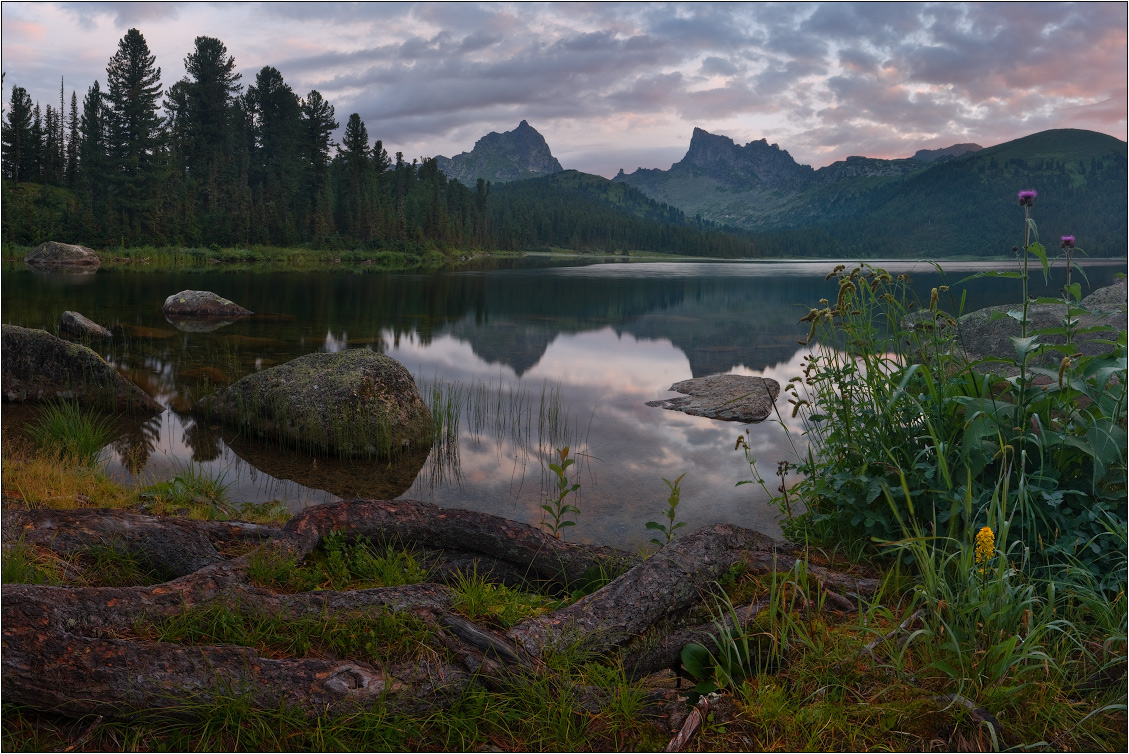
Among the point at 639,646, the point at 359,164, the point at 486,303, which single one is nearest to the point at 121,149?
the point at 359,164

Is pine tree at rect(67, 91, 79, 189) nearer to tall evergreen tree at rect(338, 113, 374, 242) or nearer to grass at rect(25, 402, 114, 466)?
tall evergreen tree at rect(338, 113, 374, 242)

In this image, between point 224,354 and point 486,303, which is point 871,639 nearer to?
point 224,354

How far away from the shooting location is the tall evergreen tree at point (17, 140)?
245ft

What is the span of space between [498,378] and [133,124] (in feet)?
238

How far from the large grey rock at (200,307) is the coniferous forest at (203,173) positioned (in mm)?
37618

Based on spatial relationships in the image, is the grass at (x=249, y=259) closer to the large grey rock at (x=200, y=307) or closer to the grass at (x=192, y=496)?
the large grey rock at (x=200, y=307)

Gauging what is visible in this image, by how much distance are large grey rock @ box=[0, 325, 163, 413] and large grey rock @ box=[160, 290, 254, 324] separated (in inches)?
470

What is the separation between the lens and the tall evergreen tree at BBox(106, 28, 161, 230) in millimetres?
66375

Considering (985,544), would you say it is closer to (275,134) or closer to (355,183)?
(355,183)

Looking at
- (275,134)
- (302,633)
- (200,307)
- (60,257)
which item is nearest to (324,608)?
(302,633)

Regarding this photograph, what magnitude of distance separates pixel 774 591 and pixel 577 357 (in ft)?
49.2

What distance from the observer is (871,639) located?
11.6ft

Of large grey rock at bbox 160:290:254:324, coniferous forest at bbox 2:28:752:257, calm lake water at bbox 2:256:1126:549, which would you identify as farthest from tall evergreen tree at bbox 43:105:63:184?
large grey rock at bbox 160:290:254:324

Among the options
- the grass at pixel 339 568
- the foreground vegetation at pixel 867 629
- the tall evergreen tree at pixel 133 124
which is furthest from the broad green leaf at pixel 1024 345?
the tall evergreen tree at pixel 133 124
